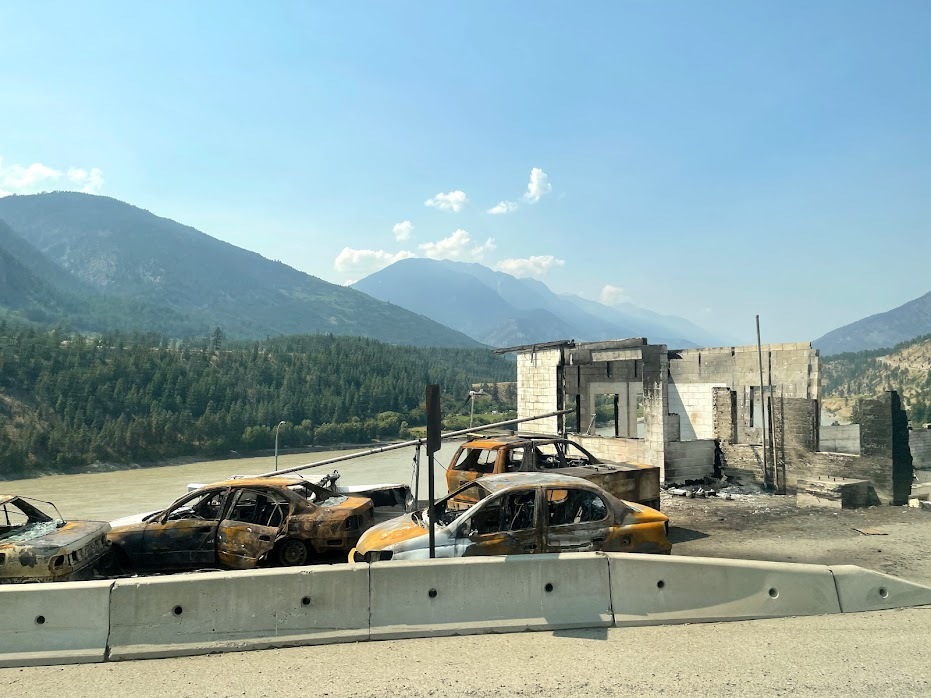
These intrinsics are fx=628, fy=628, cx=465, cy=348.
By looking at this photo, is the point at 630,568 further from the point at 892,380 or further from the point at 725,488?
the point at 892,380

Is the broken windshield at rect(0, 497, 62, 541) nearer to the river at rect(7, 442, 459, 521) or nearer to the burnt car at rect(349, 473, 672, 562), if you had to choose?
the burnt car at rect(349, 473, 672, 562)

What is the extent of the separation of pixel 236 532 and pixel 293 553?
2.55ft

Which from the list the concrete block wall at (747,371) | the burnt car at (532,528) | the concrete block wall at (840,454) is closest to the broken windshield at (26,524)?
the burnt car at (532,528)

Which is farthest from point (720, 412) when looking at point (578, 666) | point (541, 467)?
point (578, 666)

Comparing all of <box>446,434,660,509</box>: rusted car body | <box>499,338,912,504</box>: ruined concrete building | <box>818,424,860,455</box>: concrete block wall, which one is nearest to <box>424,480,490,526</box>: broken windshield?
<box>446,434,660,509</box>: rusted car body

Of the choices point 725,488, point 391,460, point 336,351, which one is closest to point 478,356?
point 336,351

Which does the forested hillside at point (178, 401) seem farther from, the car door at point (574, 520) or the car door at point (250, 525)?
the car door at point (574, 520)

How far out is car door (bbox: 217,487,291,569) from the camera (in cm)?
790

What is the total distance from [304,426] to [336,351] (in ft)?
137

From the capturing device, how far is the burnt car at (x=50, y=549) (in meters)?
6.59

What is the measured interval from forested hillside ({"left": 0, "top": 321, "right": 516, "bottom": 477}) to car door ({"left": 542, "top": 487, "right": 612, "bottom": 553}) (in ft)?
225

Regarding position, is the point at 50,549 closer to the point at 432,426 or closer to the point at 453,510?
the point at 432,426

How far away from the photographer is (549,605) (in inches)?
242

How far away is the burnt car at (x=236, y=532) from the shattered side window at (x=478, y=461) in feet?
12.6
